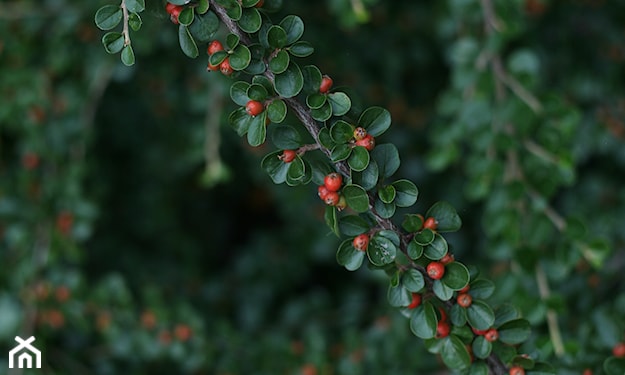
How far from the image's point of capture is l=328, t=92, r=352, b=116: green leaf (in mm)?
1016

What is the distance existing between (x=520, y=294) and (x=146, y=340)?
947 mm

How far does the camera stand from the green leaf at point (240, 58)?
974mm

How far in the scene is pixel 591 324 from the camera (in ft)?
4.98

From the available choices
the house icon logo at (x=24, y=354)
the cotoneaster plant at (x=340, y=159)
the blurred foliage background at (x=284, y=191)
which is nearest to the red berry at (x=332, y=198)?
the cotoneaster plant at (x=340, y=159)

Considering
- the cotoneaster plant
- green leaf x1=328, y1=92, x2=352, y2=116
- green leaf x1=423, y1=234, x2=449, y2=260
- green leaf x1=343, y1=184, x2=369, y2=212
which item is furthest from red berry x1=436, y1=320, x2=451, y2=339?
green leaf x1=328, y1=92, x2=352, y2=116

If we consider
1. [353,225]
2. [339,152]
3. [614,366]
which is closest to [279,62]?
[339,152]

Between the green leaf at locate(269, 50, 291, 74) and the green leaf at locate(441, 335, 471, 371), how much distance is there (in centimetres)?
43

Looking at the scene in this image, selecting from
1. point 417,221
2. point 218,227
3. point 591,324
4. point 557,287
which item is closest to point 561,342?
point 591,324

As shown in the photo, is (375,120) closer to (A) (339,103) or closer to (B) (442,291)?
(A) (339,103)

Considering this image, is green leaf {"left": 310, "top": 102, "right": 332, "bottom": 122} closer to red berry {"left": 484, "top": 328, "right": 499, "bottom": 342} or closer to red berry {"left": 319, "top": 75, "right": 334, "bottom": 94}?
red berry {"left": 319, "top": 75, "right": 334, "bottom": 94}

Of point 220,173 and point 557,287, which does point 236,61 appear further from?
point 557,287

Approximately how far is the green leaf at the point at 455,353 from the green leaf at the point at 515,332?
9cm

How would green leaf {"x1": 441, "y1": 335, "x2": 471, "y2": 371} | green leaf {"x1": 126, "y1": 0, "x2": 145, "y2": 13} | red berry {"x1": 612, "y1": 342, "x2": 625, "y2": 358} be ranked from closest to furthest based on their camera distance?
1. green leaf {"x1": 126, "y1": 0, "x2": 145, "y2": 13}
2. green leaf {"x1": 441, "y1": 335, "x2": 471, "y2": 371}
3. red berry {"x1": 612, "y1": 342, "x2": 625, "y2": 358}

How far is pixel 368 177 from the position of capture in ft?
3.37
